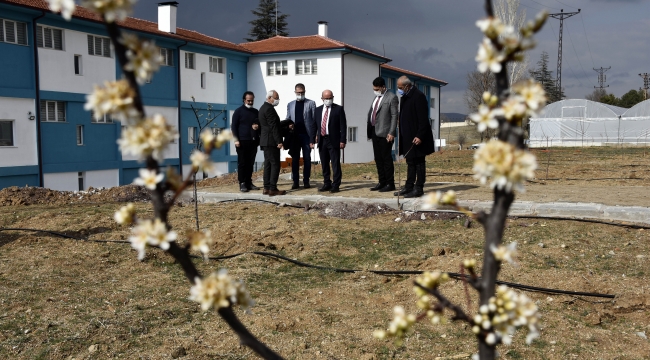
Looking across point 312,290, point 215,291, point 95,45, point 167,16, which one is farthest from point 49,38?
point 215,291

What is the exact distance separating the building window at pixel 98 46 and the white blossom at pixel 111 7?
85.7 feet

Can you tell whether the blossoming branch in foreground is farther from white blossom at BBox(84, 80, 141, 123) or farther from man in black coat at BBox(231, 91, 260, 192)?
man in black coat at BBox(231, 91, 260, 192)

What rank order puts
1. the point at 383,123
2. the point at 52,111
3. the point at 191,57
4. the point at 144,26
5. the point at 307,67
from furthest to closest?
1. the point at 307,67
2. the point at 191,57
3. the point at 144,26
4. the point at 52,111
5. the point at 383,123

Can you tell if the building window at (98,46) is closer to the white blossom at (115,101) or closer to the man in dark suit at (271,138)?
the man in dark suit at (271,138)

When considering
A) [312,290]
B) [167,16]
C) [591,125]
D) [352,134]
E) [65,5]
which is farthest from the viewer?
[591,125]

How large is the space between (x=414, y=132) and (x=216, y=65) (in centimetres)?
2493

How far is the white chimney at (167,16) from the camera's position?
3050 cm

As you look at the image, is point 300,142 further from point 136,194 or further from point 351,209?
point 136,194

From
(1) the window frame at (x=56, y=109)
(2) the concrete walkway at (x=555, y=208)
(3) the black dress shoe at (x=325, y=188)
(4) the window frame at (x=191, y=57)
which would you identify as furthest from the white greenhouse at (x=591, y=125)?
(2) the concrete walkway at (x=555, y=208)

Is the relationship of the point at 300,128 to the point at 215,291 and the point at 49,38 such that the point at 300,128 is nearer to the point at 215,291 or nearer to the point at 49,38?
the point at 215,291

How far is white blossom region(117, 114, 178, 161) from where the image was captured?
46.9 inches

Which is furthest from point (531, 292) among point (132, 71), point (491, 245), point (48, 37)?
point (48, 37)

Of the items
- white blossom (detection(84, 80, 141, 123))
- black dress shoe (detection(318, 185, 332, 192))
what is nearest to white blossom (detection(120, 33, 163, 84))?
white blossom (detection(84, 80, 141, 123))

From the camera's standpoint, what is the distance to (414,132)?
413 inches
